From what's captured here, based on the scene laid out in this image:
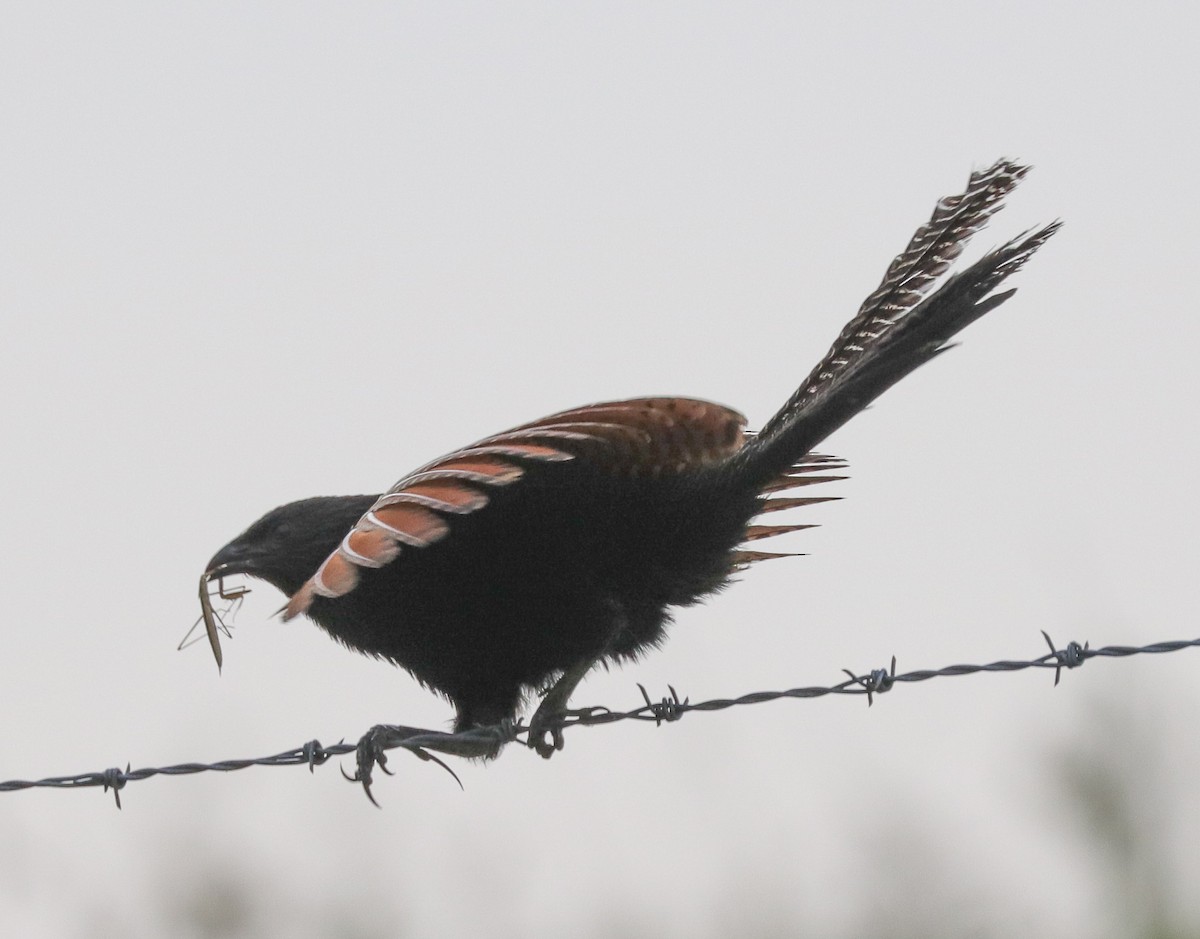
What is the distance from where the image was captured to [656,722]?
387cm

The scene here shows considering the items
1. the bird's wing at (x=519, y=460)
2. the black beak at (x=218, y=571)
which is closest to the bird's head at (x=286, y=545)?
the black beak at (x=218, y=571)

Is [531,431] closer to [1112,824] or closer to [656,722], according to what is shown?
[656,722]

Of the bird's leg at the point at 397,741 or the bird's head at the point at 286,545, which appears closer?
the bird's leg at the point at 397,741

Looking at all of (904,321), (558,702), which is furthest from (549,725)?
(904,321)

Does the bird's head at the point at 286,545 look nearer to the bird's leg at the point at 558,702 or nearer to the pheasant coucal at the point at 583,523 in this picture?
the pheasant coucal at the point at 583,523

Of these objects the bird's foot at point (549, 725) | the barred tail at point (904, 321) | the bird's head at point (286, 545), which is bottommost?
the bird's foot at point (549, 725)

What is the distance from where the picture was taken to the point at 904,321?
154 inches

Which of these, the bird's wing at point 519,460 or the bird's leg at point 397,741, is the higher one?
the bird's wing at point 519,460

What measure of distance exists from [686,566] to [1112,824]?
1.92 m

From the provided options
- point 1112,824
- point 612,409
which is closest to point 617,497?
point 612,409

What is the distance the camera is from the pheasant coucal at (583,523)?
388 cm

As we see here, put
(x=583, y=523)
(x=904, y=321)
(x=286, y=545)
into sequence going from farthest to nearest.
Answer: (x=286, y=545)
(x=583, y=523)
(x=904, y=321)

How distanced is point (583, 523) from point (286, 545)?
1.10 m

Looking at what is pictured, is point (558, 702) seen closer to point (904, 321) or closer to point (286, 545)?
point (286, 545)
